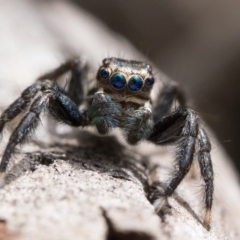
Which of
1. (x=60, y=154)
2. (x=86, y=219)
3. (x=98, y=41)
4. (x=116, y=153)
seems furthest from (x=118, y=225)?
(x=98, y=41)

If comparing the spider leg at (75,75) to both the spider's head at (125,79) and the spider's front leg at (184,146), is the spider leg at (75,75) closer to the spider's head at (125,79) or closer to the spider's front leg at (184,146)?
the spider's head at (125,79)

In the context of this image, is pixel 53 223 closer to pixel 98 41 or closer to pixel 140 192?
pixel 140 192

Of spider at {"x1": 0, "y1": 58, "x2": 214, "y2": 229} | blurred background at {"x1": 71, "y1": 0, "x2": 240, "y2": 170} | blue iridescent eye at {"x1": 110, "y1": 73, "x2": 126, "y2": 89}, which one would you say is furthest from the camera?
blurred background at {"x1": 71, "y1": 0, "x2": 240, "y2": 170}

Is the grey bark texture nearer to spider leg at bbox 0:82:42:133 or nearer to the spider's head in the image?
spider leg at bbox 0:82:42:133

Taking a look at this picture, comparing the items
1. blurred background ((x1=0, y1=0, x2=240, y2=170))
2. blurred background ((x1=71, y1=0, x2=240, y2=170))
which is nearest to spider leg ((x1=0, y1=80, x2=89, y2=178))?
blurred background ((x1=0, y1=0, x2=240, y2=170))

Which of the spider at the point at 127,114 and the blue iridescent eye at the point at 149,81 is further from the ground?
the blue iridescent eye at the point at 149,81

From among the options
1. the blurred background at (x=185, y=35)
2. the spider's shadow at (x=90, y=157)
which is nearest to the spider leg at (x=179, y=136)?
the spider's shadow at (x=90, y=157)
